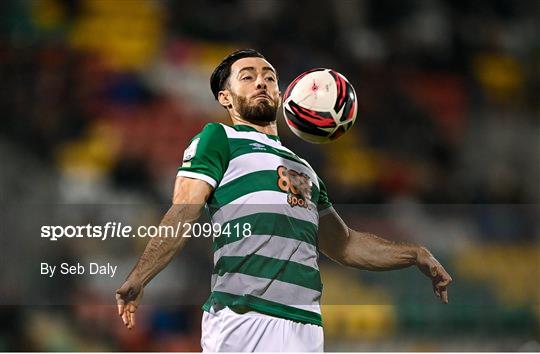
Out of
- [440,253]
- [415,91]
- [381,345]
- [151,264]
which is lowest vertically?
[151,264]

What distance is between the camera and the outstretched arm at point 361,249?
3.84 metres

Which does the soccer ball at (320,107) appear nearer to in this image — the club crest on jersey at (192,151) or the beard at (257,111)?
the beard at (257,111)

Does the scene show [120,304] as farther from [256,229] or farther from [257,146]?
[257,146]

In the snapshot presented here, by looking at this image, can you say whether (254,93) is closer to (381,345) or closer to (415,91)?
(381,345)

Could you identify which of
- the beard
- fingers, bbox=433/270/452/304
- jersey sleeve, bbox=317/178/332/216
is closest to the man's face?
the beard

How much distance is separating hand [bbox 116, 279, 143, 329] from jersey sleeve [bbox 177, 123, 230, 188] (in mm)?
488

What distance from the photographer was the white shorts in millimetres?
3320

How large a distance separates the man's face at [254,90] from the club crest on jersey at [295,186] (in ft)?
0.89

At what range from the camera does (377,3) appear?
9.18 metres

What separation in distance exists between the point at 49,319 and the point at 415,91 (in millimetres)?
4227

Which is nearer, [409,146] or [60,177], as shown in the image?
[60,177]

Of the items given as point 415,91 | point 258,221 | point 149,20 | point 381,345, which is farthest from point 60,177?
point 258,221

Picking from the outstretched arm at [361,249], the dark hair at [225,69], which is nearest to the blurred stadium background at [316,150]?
the outstretched arm at [361,249]

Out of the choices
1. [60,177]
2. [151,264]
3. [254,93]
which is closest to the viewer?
[151,264]
